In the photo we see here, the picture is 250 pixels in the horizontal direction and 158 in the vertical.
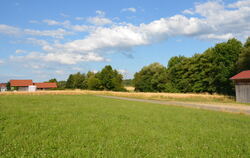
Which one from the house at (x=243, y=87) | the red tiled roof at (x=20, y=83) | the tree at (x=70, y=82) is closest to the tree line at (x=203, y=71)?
the house at (x=243, y=87)

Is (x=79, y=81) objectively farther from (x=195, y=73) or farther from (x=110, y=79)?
(x=195, y=73)

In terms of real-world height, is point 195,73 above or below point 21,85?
above

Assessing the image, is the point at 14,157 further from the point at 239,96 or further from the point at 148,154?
the point at 239,96

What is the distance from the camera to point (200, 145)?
290 inches

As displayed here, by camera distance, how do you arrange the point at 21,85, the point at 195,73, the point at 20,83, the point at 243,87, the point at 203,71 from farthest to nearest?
the point at 20,83, the point at 21,85, the point at 195,73, the point at 203,71, the point at 243,87

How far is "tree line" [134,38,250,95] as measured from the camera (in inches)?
2124

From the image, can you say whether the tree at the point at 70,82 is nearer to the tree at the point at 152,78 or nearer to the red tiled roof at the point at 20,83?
the red tiled roof at the point at 20,83

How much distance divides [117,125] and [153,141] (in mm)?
3352

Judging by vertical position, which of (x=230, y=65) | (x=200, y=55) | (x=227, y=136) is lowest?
(x=227, y=136)

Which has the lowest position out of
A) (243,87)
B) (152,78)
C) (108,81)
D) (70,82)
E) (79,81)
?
(243,87)

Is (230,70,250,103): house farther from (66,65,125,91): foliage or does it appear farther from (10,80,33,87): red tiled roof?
(10,80,33,87): red tiled roof

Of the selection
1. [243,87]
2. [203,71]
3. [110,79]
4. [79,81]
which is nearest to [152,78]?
[110,79]

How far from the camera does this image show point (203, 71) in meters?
62.7

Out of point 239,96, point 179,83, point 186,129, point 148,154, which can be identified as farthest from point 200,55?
point 148,154
